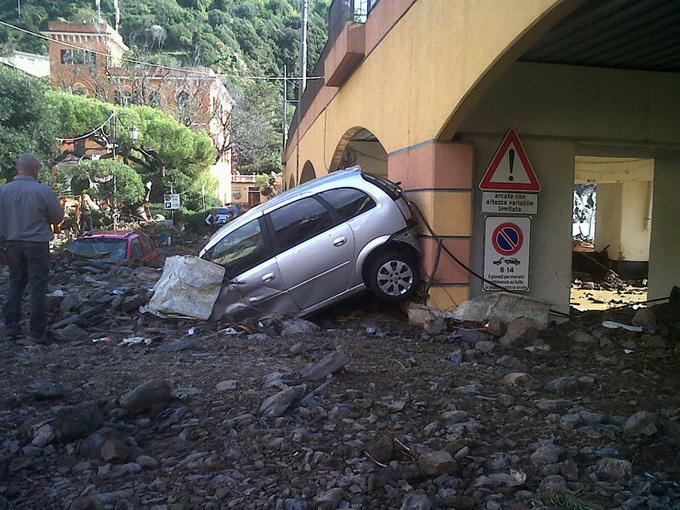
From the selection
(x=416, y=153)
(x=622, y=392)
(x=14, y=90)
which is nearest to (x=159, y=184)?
(x=14, y=90)

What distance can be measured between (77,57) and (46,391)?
48896mm

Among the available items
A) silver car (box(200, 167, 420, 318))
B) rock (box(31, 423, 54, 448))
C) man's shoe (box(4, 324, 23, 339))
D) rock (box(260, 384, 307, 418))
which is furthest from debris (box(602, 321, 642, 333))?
man's shoe (box(4, 324, 23, 339))

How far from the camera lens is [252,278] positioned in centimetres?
750

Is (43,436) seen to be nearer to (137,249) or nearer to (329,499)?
(329,499)

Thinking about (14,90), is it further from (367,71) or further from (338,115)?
(367,71)

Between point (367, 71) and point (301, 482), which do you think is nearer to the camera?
point (301, 482)

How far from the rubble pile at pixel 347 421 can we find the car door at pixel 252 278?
82 cm

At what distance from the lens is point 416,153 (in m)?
7.99

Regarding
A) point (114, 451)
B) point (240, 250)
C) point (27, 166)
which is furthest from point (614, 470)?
point (27, 166)

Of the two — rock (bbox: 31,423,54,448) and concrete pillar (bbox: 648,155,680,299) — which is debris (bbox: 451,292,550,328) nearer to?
concrete pillar (bbox: 648,155,680,299)

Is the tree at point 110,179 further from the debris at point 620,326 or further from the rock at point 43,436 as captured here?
the rock at point 43,436

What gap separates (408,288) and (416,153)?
1.70 meters

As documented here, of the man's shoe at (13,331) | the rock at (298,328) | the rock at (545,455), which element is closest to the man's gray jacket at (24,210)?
the man's shoe at (13,331)

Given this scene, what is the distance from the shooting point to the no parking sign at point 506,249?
304 inches
